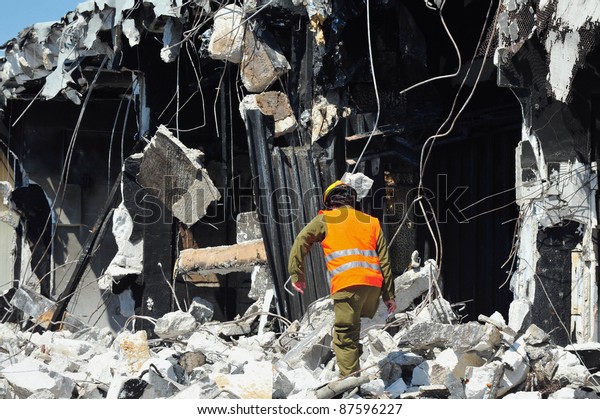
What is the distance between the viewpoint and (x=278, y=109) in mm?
9141

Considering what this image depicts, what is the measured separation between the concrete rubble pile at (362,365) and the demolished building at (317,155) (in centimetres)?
3

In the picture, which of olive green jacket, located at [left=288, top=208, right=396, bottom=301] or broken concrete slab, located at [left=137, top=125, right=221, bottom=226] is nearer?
olive green jacket, located at [left=288, top=208, right=396, bottom=301]

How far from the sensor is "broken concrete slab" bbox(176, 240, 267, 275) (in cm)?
967

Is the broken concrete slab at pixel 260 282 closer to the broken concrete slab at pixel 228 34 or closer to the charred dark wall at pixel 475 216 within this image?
the charred dark wall at pixel 475 216

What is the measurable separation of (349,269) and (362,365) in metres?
0.97

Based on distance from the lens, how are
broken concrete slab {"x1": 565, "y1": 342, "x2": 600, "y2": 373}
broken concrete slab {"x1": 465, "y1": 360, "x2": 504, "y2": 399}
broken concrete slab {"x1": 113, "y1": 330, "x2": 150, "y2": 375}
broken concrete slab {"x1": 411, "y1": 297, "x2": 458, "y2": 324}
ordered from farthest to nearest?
broken concrete slab {"x1": 411, "y1": 297, "x2": 458, "y2": 324} → broken concrete slab {"x1": 113, "y1": 330, "x2": 150, "y2": 375} → broken concrete slab {"x1": 565, "y1": 342, "x2": 600, "y2": 373} → broken concrete slab {"x1": 465, "y1": 360, "x2": 504, "y2": 399}

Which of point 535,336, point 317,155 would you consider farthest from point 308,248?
point 317,155

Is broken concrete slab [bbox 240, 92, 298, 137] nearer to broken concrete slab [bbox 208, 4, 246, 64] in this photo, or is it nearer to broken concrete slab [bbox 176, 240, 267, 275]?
broken concrete slab [bbox 208, 4, 246, 64]

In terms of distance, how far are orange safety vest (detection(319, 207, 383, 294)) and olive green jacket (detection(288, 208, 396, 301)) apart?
4cm

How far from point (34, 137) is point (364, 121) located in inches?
204

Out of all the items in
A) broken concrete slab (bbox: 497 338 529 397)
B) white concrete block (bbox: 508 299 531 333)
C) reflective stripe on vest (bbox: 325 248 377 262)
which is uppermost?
reflective stripe on vest (bbox: 325 248 377 262)

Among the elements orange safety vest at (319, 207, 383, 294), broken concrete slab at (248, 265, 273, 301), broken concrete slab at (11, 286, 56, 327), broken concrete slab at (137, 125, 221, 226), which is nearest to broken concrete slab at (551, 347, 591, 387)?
orange safety vest at (319, 207, 383, 294)
